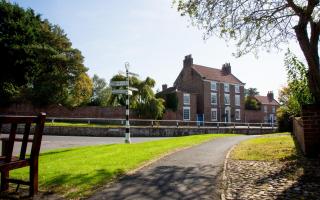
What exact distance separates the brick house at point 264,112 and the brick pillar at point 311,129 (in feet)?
207

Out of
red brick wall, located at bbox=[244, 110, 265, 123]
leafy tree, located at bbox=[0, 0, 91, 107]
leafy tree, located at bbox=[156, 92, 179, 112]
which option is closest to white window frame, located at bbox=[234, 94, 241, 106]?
red brick wall, located at bbox=[244, 110, 265, 123]

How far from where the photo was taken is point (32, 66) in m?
41.7

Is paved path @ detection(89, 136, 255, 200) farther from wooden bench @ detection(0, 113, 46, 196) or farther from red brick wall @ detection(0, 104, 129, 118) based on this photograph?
red brick wall @ detection(0, 104, 129, 118)

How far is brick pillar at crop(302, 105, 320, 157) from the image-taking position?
910 cm

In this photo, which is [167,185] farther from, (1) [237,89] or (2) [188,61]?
(1) [237,89]

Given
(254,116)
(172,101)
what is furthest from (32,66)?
(254,116)

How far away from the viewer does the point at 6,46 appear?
3981 cm

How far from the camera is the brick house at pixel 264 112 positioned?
2864 inches

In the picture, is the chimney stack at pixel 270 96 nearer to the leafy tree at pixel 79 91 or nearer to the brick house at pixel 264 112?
the brick house at pixel 264 112

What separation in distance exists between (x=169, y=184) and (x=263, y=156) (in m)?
4.28

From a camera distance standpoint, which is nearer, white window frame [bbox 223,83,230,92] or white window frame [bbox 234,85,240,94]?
white window frame [bbox 223,83,230,92]

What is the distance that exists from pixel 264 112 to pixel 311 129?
237 ft

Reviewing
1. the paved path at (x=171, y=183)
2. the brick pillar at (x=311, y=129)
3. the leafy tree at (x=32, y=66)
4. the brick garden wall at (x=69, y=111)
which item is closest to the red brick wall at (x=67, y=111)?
the brick garden wall at (x=69, y=111)

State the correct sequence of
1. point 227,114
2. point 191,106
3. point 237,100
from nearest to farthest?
point 191,106 → point 227,114 → point 237,100
